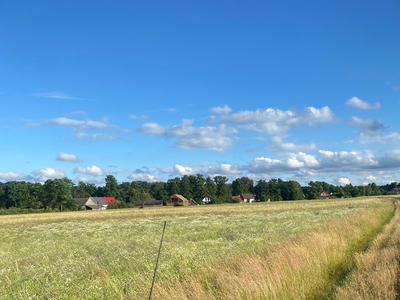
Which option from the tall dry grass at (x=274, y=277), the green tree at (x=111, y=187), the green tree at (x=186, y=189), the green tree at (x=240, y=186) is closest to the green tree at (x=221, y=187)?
the green tree at (x=186, y=189)

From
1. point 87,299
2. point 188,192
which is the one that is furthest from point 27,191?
point 87,299

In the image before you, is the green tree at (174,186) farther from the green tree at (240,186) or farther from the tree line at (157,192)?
the green tree at (240,186)

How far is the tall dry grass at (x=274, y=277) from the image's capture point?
739cm

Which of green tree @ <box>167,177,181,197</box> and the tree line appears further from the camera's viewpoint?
green tree @ <box>167,177,181,197</box>

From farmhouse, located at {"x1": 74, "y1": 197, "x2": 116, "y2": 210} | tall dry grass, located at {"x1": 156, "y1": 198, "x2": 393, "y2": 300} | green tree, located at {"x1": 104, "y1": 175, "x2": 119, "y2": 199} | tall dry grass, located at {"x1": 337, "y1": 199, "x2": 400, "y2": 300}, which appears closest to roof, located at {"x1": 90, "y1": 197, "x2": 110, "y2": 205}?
farmhouse, located at {"x1": 74, "y1": 197, "x2": 116, "y2": 210}

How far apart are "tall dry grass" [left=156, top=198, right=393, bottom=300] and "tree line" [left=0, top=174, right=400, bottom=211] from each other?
111399 mm

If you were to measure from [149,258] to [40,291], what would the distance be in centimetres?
359

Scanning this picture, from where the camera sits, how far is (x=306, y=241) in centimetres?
1212

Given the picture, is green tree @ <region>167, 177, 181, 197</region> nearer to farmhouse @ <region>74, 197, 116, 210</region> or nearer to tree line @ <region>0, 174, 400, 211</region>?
tree line @ <region>0, 174, 400, 211</region>

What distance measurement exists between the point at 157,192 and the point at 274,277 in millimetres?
172990

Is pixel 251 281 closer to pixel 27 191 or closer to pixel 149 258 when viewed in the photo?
pixel 149 258

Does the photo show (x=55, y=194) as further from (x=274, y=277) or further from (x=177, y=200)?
(x=274, y=277)

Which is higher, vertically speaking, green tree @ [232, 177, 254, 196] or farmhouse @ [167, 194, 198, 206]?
green tree @ [232, 177, 254, 196]

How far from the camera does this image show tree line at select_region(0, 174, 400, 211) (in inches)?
4601
